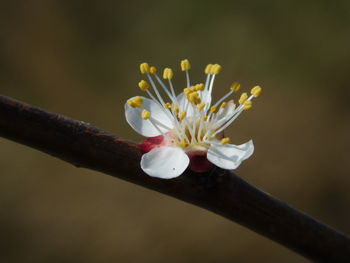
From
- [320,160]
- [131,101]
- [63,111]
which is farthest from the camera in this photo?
[63,111]

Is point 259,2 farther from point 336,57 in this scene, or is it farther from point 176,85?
point 176,85

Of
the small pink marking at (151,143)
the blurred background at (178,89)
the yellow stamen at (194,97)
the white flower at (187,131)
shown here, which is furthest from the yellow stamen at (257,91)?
the blurred background at (178,89)

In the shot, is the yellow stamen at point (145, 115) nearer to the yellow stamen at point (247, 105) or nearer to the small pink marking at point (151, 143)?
the small pink marking at point (151, 143)

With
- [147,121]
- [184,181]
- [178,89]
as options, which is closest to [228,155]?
[184,181]

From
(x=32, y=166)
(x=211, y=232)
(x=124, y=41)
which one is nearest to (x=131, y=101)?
(x=211, y=232)

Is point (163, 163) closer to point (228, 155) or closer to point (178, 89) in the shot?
point (228, 155)

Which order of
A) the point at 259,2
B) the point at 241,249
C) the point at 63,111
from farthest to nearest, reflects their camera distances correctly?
the point at 259,2 → the point at 63,111 → the point at 241,249

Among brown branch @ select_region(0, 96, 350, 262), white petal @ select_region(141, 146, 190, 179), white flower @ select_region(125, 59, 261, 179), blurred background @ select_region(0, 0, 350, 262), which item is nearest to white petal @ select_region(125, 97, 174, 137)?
white flower @ select_region(125, 59, 261, 179)
